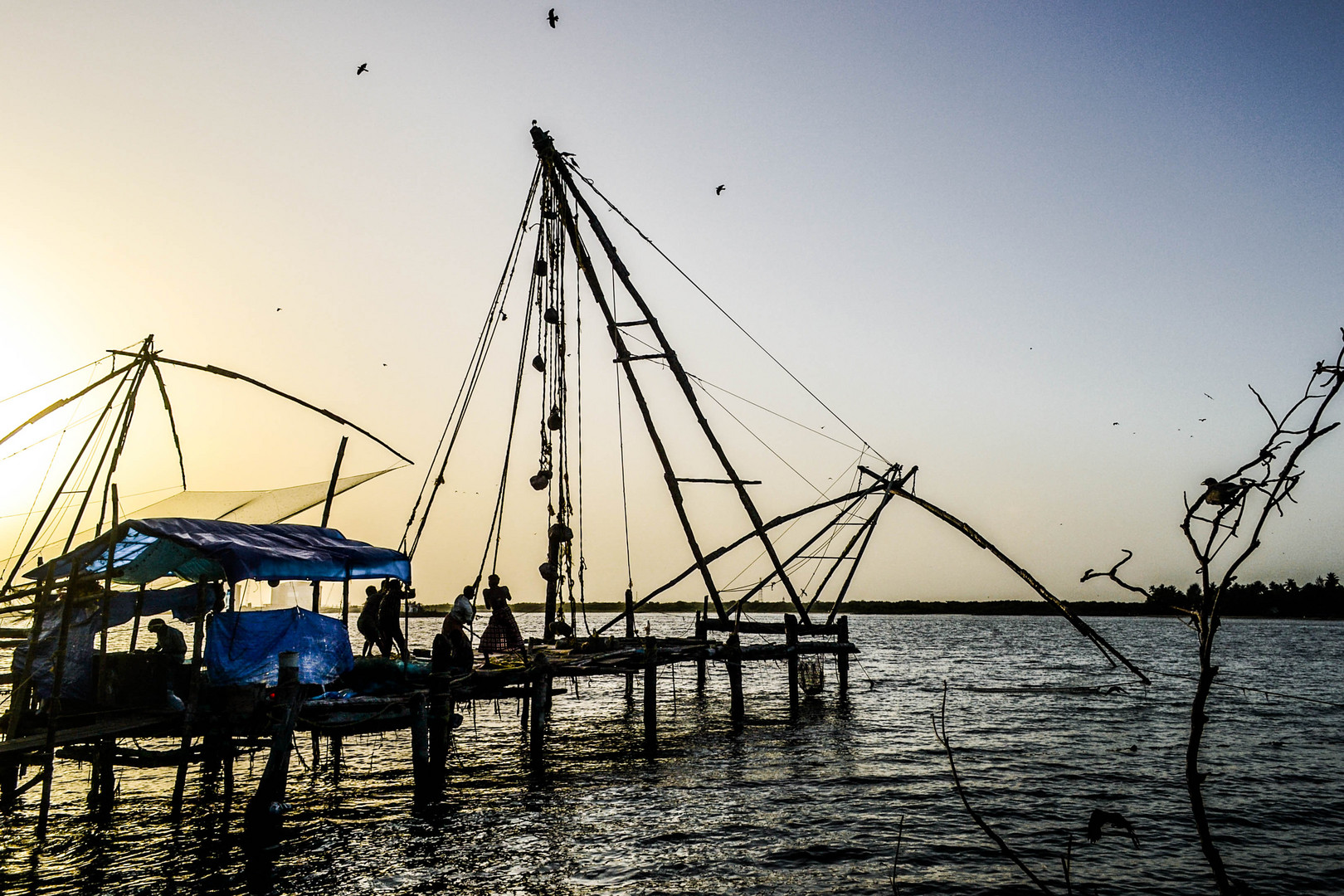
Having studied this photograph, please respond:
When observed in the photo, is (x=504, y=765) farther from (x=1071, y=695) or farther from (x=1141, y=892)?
(x=1071, y=695)

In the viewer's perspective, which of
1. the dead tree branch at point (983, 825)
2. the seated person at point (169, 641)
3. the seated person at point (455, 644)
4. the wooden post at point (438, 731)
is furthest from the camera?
the seated person at point (455, 644)

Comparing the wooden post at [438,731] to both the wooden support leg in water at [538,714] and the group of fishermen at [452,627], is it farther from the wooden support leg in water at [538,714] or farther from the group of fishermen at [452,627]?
the wooden support leg in water at [538,714]

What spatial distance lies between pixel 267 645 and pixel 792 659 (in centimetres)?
1673

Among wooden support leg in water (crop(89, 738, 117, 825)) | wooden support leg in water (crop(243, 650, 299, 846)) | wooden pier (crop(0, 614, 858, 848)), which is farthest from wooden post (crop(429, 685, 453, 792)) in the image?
wooden support leg in water (crop(89, 738, 117, 825))

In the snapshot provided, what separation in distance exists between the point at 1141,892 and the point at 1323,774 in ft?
36.9

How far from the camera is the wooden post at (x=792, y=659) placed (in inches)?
1011

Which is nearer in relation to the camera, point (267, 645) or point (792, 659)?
point (267, 645)

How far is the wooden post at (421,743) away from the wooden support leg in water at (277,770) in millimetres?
2684

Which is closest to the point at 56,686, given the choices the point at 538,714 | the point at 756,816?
the point at 538,714

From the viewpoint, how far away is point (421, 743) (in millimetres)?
14641

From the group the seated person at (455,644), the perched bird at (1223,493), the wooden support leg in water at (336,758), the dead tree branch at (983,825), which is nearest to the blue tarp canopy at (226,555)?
the seated person at (455,644)

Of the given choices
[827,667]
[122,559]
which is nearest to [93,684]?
[122,559]

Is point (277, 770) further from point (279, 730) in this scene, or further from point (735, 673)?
point (735, 673)

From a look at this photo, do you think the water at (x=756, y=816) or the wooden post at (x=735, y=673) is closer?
the water at (x=756, y=816)
